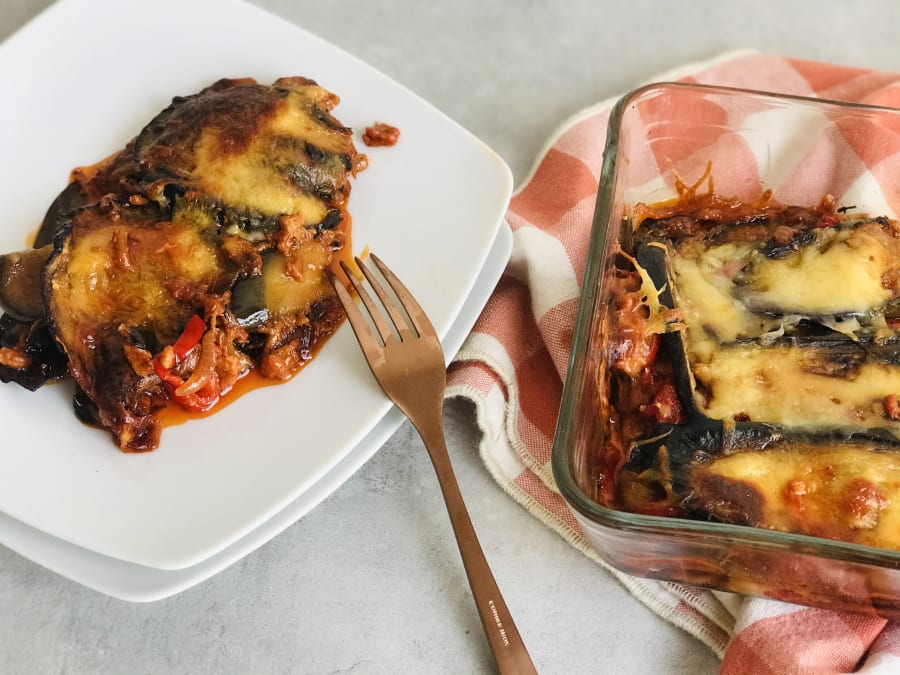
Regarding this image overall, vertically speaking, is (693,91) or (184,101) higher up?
(693,91)

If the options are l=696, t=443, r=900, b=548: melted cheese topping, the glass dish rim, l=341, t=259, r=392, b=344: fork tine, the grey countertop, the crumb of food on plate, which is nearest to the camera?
the glass dish rim

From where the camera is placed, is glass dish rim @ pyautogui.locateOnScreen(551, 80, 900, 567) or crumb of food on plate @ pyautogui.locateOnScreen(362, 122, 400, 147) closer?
glass dish rim @ pyautogui.locateOnScreen(551, 80, 900, 567)

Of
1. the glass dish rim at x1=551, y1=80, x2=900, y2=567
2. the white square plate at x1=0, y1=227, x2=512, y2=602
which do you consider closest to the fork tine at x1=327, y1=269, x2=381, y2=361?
the white square plate at x1=0, y1=227, x2=512, y2=602

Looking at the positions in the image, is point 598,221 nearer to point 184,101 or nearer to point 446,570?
point 446,570

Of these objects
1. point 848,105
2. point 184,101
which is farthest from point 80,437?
point 848,105

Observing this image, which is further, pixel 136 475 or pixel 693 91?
pixel 693 91

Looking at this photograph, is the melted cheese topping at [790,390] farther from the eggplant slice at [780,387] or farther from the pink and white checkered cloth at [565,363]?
the pink and white checkered cloth at [565,363]

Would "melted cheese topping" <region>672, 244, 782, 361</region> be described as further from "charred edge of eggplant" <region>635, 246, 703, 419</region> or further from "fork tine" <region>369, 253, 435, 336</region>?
"fork tine" <region>369, 253, 435, 336</region>
